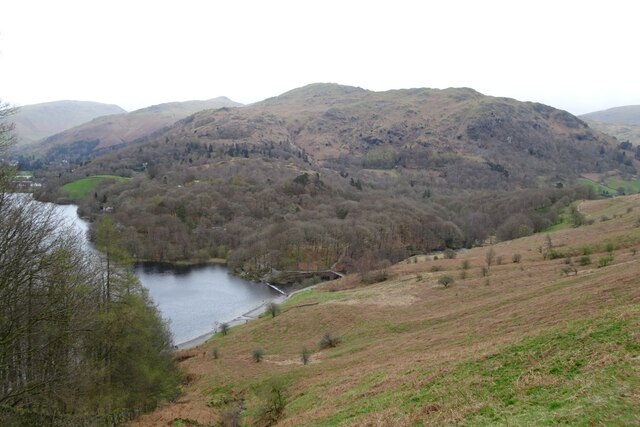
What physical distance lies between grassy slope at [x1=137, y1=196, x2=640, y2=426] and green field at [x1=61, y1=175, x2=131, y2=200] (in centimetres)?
15105

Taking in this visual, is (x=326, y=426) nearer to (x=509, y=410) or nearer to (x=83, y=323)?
(x=509, y=410)

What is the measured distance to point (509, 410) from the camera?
13539 millimetres

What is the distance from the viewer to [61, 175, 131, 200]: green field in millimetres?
178125

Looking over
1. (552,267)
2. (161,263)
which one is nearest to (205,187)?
(161,263)

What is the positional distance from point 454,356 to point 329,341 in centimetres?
1951

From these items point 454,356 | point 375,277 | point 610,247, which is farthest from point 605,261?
point 375,277

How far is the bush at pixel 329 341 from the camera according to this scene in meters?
40.0

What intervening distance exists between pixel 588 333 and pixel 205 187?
15152cm

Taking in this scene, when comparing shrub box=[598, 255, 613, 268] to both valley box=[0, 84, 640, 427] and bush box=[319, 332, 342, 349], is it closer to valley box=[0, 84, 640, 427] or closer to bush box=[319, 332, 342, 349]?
valley box=[0, 84, 640, 427]

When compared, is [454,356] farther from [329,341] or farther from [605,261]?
[605,261]

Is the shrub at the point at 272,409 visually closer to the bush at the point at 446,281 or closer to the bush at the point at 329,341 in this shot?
the bush at the point at 329,341

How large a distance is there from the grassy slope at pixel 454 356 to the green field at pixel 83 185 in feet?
496

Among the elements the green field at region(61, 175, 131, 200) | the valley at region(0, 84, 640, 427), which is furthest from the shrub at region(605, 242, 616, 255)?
the green field at region(61, 175, 131, 200)

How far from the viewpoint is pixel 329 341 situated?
4022 centimetres
